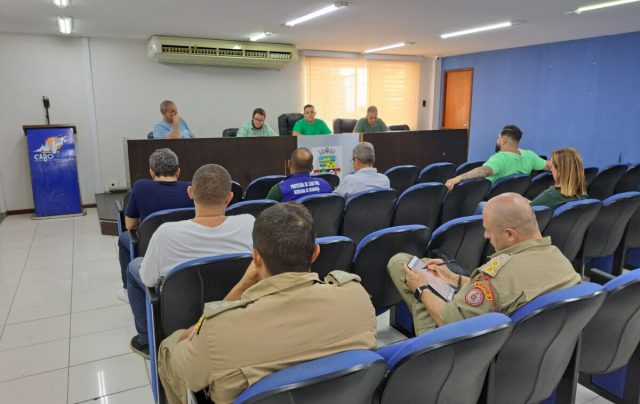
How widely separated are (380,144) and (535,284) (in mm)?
5320

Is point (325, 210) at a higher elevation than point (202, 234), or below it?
below

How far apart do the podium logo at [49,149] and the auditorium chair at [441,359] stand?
6670 mm

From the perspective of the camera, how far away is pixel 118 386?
2.41 meters

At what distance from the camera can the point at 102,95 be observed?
721 cm

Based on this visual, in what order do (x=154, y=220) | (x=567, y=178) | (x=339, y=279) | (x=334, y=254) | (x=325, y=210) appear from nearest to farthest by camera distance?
(x=339, y=279)
(x=334, y=254)
(x=154, y=220)
(x=567, y=178)
(x=325, y=210)

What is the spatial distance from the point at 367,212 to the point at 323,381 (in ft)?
7.92

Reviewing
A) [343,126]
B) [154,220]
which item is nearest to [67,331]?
[154,220]

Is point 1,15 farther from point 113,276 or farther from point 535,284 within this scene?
point 535,284

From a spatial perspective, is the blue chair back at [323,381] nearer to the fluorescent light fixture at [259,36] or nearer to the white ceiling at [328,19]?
the white ceiling at [328,19]

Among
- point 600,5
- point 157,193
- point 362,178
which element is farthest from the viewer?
point 600,5

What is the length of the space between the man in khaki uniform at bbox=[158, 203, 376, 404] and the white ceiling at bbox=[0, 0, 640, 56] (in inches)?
166

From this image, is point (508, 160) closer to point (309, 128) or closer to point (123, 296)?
point (309, 128)

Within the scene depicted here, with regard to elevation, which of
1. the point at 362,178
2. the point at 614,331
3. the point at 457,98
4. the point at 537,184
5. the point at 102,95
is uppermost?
the point at 457,98

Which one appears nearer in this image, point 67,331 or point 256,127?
point 67,331
